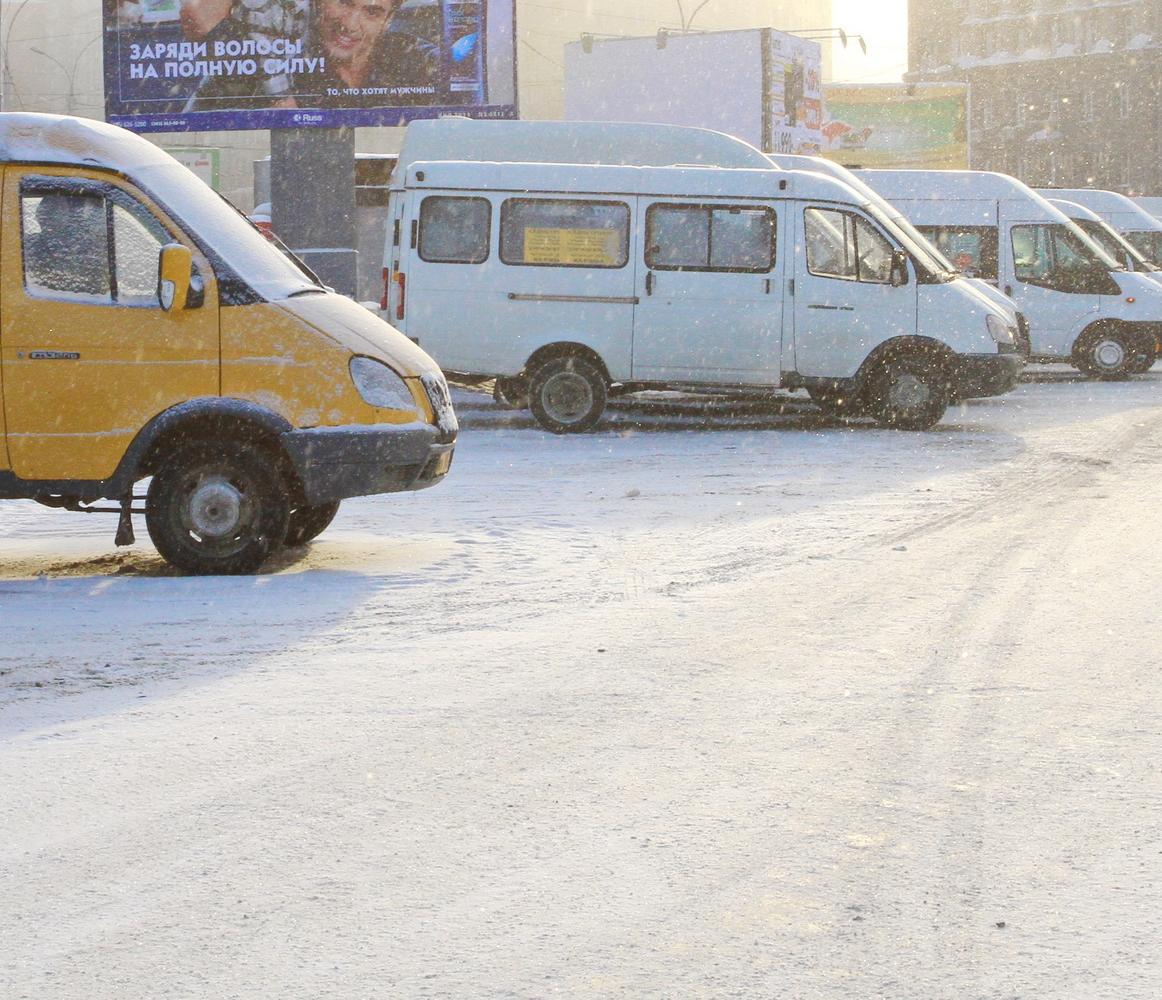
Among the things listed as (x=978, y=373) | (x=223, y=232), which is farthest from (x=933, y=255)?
(x=223, y=232)

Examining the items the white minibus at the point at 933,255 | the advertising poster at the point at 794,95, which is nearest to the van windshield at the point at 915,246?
the white minibus at the point at 933,255

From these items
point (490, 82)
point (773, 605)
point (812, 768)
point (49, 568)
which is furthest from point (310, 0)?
point (812, 768)

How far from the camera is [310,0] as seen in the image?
2491 cm

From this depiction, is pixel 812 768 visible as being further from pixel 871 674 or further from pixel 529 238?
pixel 529 238

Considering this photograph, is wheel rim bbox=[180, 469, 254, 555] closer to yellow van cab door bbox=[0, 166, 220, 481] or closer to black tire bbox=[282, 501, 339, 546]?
yellow van cab door bbox=[0, 166, 220, 481]

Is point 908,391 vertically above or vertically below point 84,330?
below

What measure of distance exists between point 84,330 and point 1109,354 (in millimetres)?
17605

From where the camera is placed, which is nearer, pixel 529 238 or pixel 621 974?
pixel 621 974

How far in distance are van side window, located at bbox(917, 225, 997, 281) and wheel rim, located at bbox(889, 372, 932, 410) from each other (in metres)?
6.73

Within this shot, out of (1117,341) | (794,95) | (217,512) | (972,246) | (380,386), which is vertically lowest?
(217,512)

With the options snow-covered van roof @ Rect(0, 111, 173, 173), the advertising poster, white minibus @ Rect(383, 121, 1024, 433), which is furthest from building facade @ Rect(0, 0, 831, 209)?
snow-covered van roof @ Rect(0, 111, 173, 173)

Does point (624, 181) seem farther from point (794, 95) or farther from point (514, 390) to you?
point (794, 95)

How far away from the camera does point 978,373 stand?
17.5m

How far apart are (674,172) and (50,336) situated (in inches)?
367
